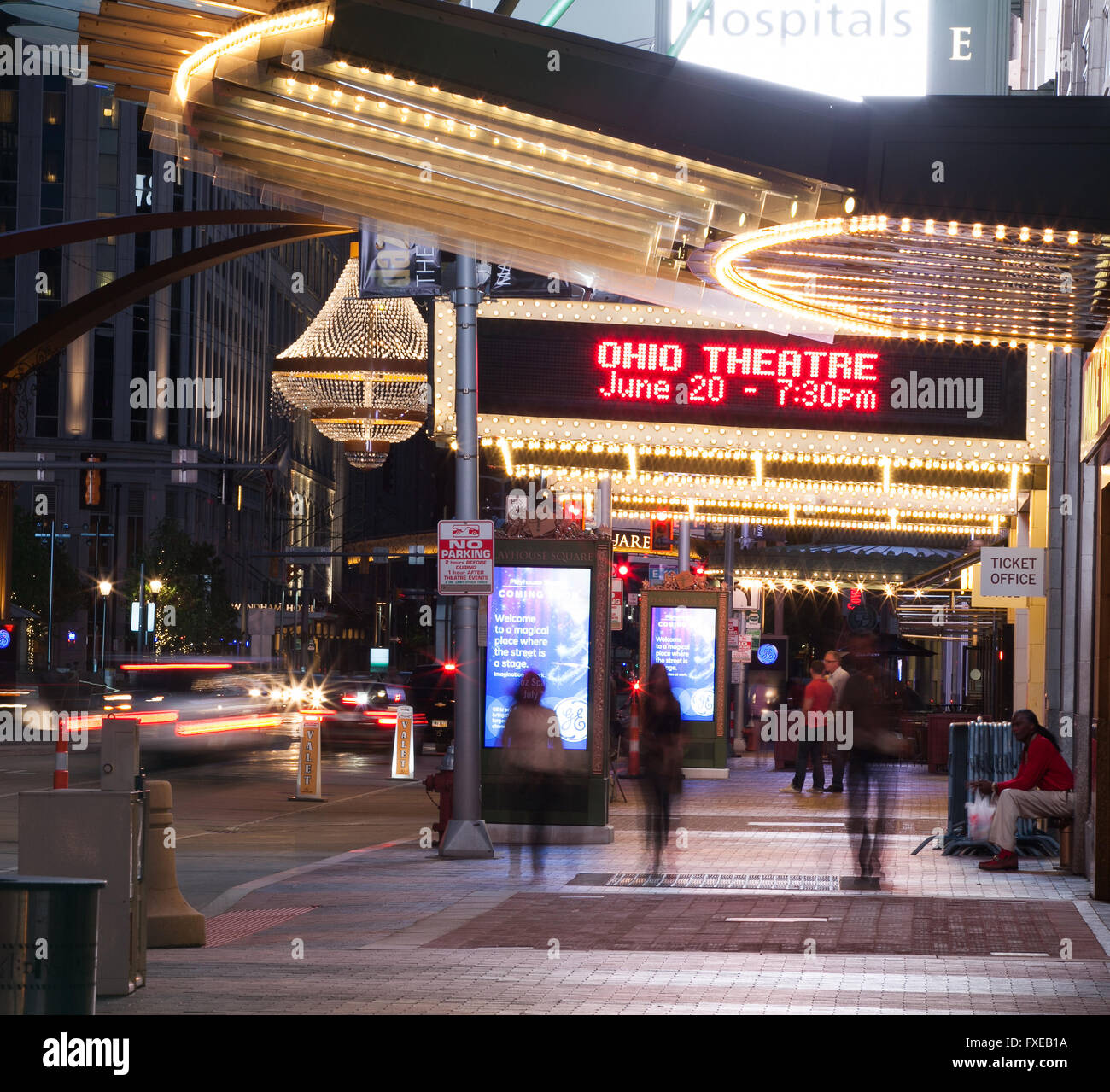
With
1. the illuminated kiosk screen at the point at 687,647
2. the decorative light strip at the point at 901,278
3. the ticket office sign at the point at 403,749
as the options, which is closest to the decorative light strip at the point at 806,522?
A: the illuminated kiosk screen at the point at 687,647

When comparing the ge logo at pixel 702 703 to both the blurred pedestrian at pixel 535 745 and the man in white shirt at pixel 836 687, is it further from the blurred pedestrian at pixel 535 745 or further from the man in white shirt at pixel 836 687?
the blurred pedestrian at pixel 535 745

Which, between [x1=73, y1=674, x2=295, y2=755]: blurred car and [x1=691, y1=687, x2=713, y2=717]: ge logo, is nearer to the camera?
[x1=73, y1=674, x2=295, y2=755]: blurred car

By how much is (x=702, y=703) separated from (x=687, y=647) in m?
1.05

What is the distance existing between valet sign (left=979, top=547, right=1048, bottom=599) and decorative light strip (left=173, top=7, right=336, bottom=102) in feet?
42.4

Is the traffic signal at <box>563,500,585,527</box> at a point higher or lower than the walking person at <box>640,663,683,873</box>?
higher

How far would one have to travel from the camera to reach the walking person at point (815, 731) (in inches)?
1042

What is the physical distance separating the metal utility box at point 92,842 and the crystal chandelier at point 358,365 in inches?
1029

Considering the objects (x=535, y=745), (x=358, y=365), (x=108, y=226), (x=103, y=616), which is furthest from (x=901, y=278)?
(x=103, y=616)

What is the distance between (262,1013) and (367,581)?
126791mm

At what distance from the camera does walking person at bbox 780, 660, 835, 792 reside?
26.5 m

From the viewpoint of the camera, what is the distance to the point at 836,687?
25516 millimetres

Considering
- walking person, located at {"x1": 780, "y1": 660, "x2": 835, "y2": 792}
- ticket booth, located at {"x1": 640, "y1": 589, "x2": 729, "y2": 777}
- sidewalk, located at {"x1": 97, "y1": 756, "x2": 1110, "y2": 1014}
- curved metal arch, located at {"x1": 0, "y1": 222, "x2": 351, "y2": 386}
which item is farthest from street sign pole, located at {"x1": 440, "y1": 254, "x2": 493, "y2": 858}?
ticket booth, located at {"x1": 640, "y1": 589, "x2": 729, "y2": 777}

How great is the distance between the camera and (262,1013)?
8.62 m

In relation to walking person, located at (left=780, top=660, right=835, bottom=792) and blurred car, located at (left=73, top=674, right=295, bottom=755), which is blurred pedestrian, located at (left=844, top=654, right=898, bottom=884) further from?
blurred car, located at (left=73, top=674, right=295, bottom=755)
